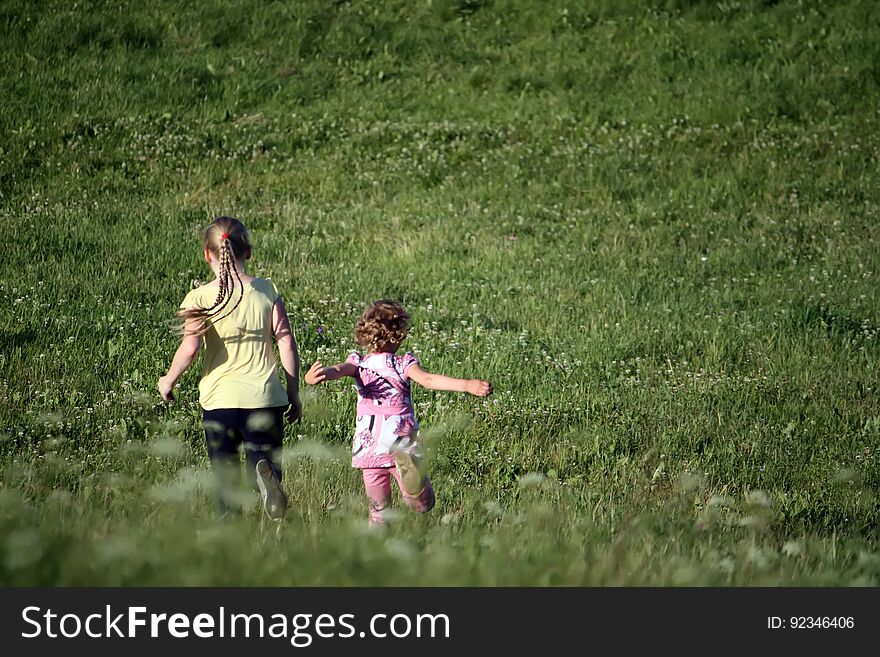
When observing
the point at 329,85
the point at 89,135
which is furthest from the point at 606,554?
the point at 329,85

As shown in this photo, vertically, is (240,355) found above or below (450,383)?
above

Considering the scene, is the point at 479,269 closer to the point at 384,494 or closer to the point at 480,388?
the point at 384,494

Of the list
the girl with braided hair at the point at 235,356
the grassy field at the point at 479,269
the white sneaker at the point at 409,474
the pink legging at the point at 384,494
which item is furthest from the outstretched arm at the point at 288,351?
the white sneaker at the point at 409,474

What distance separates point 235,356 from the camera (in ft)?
18.9

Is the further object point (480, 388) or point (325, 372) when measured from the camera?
point (325, 372)

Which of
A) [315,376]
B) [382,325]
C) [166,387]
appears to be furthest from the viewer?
[382,325]

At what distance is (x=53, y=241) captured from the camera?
Answer: 12.8 meters

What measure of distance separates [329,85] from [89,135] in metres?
5.16

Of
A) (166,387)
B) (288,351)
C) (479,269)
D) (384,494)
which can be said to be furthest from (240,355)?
(479,269)

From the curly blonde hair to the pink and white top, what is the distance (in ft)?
0.26

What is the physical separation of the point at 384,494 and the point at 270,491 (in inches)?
29.9

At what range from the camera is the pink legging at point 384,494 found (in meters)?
5.66

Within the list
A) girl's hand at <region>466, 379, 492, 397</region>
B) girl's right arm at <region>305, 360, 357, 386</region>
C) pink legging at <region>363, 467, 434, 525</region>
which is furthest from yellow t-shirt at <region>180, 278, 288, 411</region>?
girl's hand at <region>466, 379, 492, 397</region>

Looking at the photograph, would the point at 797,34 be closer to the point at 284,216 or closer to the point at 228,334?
the point at 284,216
